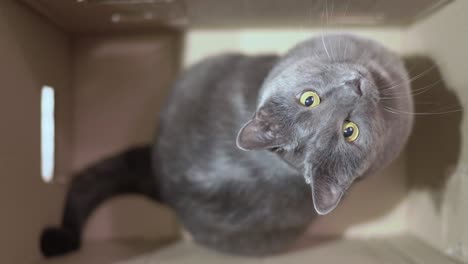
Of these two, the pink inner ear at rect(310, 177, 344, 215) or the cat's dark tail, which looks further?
the cat's dark tail

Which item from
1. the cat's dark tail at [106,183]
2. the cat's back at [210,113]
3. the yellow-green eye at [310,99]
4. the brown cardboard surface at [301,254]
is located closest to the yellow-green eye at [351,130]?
the yellow-green eye at [310,99]

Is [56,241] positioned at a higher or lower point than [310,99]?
lower

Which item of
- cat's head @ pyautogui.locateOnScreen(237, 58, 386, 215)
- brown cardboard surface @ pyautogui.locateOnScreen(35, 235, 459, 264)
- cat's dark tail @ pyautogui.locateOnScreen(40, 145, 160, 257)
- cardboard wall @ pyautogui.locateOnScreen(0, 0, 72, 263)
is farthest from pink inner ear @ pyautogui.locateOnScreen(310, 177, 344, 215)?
cardboard wall @ pyautogui.locateOnScreen(0, 0, 72, 263)

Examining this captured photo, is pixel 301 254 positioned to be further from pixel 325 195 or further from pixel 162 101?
pixel 162 101

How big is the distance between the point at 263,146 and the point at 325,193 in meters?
0.23

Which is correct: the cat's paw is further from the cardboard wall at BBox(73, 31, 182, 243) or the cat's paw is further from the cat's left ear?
the cat's left ear

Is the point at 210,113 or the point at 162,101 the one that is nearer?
the point at 210,113

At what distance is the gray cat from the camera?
1.25m

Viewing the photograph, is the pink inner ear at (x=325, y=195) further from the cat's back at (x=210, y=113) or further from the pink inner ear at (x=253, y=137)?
the cat's back at (x=210, y=113)

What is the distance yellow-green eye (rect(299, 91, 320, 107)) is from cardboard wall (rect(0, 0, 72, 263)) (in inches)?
39.5

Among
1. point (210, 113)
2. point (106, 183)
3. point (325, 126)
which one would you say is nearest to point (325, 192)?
point (325, 126)

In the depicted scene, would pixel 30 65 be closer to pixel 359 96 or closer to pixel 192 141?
pixel 192 141

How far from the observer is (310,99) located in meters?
1.28

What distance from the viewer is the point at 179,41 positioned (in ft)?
6.75
